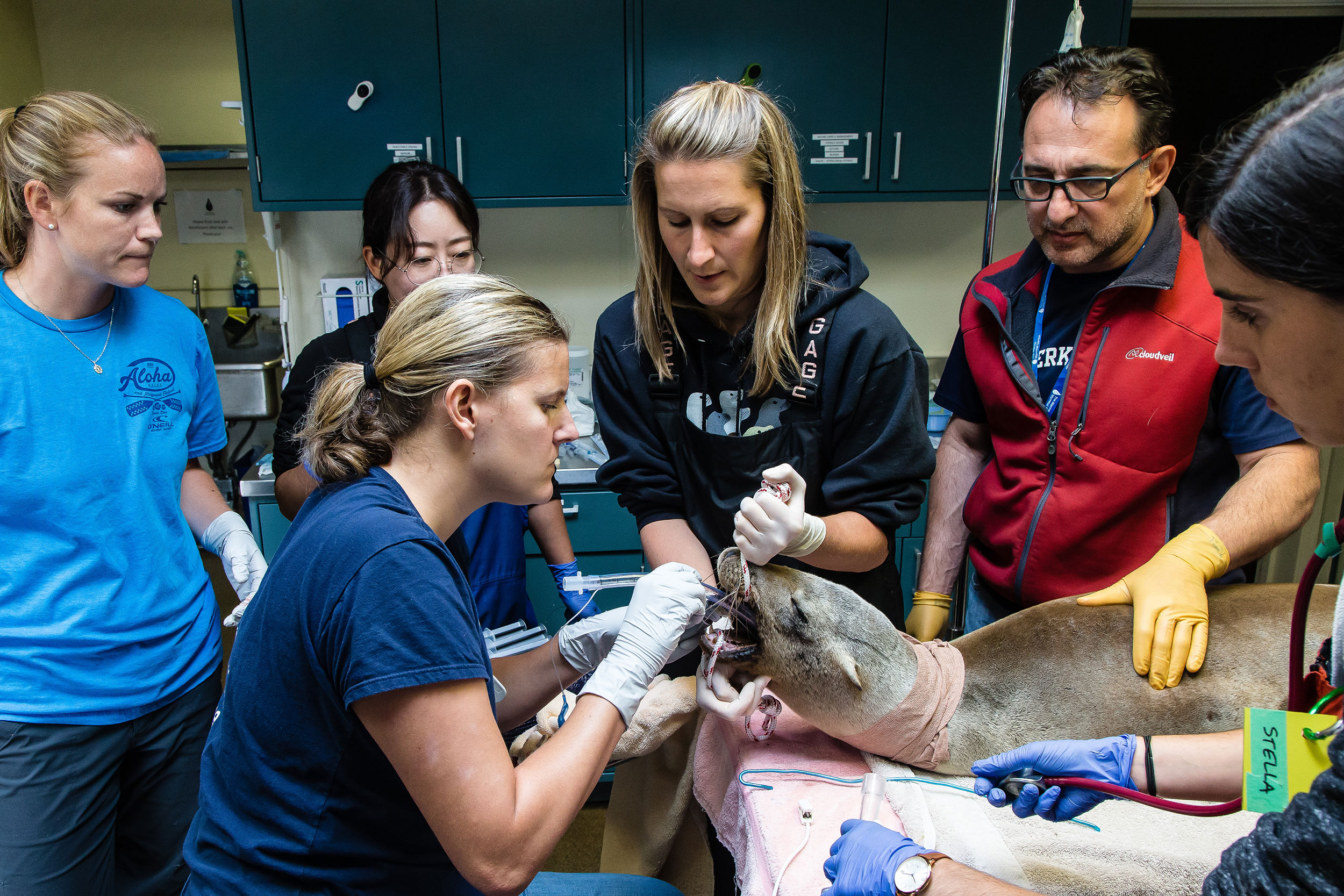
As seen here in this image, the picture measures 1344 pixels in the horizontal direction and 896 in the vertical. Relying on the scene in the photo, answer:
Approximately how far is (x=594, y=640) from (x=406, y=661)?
517 millimetres

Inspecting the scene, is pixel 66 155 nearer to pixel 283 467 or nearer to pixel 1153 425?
pixel 283 467

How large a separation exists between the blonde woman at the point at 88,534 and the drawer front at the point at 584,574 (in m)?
1.30

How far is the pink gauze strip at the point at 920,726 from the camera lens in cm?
139

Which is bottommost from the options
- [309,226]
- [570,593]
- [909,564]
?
[909,564]

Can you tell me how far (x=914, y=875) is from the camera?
102 cm

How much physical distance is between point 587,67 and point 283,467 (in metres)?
1.84

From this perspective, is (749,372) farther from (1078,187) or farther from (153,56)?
(153,56)

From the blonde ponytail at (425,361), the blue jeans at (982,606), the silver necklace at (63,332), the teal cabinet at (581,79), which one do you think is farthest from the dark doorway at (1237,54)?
the silver necklace at (63,332)

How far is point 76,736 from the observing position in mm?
1602

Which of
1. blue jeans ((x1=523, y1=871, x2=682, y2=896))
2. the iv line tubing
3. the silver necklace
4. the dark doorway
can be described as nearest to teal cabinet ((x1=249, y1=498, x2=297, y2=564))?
the silver necklace

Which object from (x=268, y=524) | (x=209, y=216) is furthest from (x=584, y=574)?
(x=209, y=216)

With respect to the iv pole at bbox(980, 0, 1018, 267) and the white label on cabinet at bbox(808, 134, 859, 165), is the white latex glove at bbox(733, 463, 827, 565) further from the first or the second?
the white label on cabinet at bbox(808, 134, 859, 165)

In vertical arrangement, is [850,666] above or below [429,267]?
below

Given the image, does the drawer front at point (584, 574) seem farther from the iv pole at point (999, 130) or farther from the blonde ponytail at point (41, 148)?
the blonde ponytail at point (41, 148)
